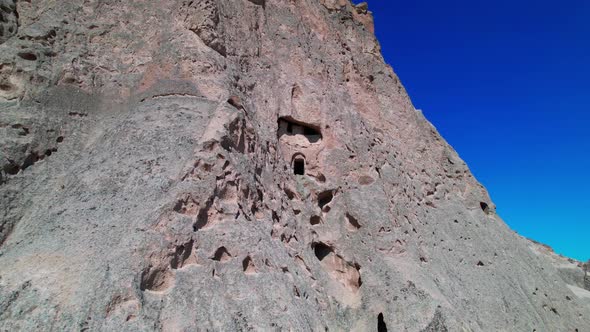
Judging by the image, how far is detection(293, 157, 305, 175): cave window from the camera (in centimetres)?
1141

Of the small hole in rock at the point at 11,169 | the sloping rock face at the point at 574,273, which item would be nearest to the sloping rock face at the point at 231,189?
the small hole in rock at the point at 11,169

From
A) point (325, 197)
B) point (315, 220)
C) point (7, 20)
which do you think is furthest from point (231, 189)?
point (7, 20)

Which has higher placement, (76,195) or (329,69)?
(329,69)

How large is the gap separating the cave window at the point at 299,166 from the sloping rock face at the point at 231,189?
4 centimetres

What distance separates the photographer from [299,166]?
11492mm

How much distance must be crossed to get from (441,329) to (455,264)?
316 cm

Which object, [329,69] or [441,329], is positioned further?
[329,69]

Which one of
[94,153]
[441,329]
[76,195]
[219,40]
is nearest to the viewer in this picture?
[76,195]

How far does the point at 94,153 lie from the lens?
731 centimetres

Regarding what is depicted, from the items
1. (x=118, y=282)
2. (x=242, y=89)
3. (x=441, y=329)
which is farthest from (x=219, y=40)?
(x=441, y=329)

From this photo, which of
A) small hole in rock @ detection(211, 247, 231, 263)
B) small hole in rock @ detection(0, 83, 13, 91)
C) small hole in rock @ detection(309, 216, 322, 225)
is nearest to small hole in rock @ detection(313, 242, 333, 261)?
small hole in rock @ detection(309, 216, 322, 225)

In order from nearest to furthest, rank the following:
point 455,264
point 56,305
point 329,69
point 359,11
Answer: point 56,305 < point 455,264 < point 329,69 < point 359,11

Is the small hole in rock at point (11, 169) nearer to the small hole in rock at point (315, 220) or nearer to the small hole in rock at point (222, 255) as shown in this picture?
the small hole in rock at point (222, 255)

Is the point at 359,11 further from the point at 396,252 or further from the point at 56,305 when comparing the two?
the point at 56,305
